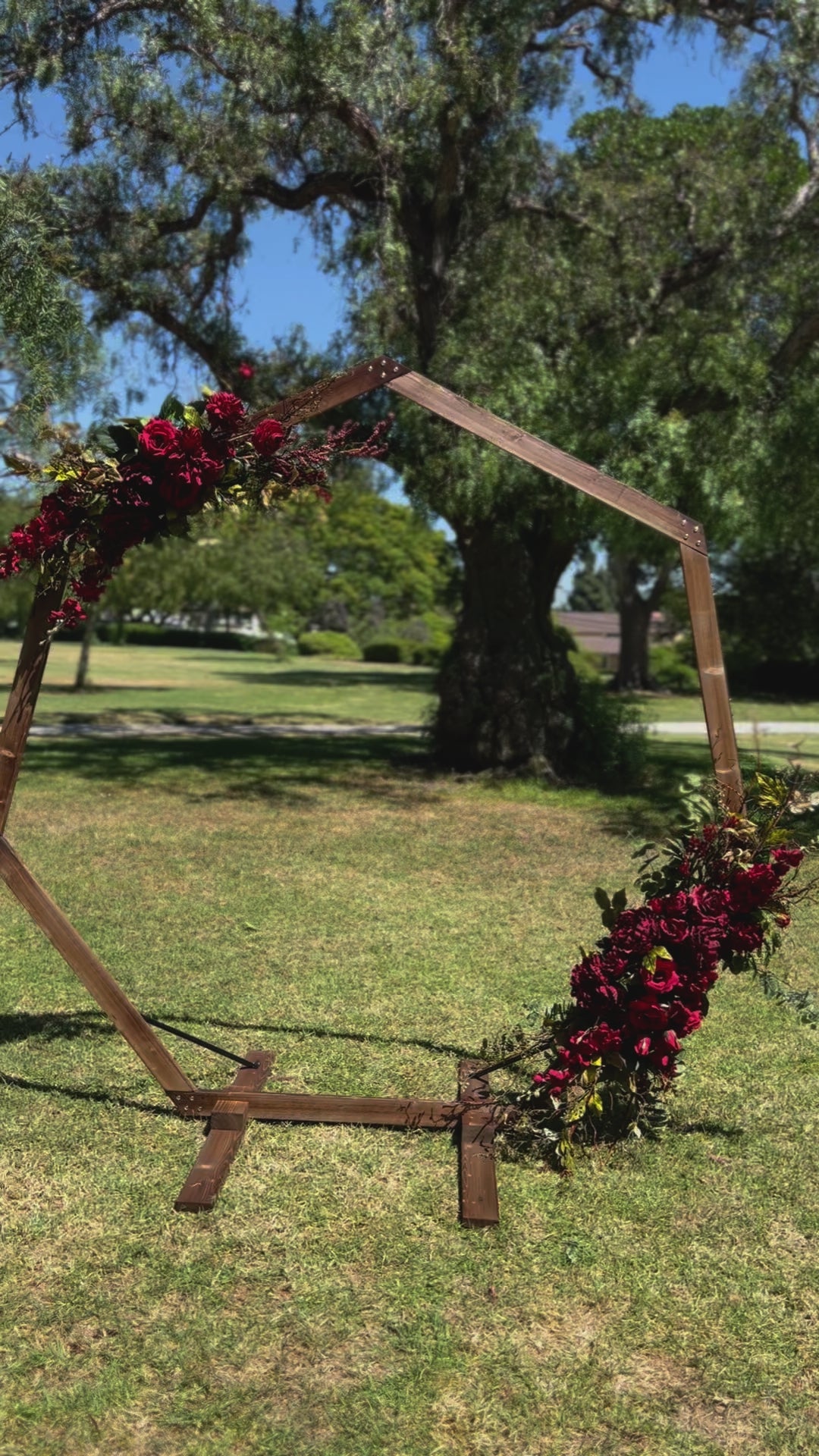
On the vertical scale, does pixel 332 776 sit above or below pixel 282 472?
below

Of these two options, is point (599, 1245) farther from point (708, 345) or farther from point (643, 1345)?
point (708, 345)

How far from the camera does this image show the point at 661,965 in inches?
149

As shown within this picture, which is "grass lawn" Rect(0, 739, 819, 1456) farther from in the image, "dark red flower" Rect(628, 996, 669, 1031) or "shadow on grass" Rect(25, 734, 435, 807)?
"shadow on grass" Rect(25, 734, 435, 807)

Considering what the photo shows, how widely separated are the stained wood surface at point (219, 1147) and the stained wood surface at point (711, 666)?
1.89 m

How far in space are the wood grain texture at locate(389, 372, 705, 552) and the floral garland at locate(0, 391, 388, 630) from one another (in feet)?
0.54

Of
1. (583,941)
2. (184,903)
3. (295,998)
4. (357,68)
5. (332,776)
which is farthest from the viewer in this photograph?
(332,776)

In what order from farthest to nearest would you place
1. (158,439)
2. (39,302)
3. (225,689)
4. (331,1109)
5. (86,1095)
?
(225,689) < (39,302) < (86,1095) < (331,1109) < (158,439)

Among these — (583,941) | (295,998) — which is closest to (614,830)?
(583,941)

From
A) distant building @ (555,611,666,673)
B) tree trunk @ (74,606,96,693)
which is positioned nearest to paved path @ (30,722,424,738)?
tree trunk @ (74,606,96,693)

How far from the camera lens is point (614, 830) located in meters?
10.0

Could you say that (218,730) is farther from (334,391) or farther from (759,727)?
(334,391)

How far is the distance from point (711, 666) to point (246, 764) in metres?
10.2

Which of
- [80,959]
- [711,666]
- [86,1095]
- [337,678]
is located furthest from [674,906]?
[337,678]

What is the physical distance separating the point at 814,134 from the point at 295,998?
9445mm
